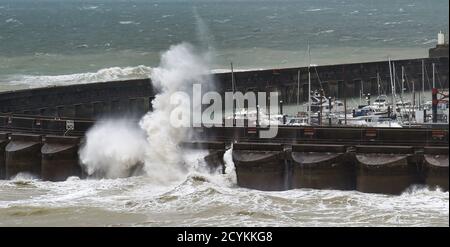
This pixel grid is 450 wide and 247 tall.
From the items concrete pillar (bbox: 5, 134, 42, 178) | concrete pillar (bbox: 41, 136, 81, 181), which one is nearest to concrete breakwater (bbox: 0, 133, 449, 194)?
concrete pillar (bbox: 41, 136, 81, 181)

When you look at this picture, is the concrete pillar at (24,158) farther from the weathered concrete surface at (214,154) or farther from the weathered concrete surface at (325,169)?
the weathered concrete surface at (325,169)

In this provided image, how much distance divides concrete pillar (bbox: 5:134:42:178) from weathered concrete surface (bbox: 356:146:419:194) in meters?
9.42

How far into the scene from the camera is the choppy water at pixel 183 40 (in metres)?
81.4

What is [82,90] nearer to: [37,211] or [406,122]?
[406,122]

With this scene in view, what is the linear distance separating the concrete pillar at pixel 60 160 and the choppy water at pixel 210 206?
105 cm

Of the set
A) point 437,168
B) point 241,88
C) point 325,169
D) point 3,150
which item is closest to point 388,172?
point 437,168

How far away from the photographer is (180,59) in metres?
41.8

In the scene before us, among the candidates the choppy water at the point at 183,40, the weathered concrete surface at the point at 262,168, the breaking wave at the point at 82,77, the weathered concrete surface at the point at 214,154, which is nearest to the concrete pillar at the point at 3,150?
the weathered concrete surface at the point at 214,154

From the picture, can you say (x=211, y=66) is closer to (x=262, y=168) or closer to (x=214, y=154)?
(x=214, y=154)

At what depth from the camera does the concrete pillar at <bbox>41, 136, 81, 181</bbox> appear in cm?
3189

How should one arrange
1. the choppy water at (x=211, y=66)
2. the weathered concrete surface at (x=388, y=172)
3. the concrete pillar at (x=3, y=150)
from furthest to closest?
the concrete pillar at (x=3, y=150) → the weathered concrete surface at (x=388, y=172) → the choppy water at (x=211, y=66)

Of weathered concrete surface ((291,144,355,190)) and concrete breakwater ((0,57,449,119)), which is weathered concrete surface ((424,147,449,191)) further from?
concrete breakwater ((0,57,449,119))

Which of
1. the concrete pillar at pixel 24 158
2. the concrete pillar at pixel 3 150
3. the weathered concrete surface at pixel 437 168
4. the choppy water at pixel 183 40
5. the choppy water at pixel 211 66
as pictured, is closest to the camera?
the choppy water at pixel 211 66
